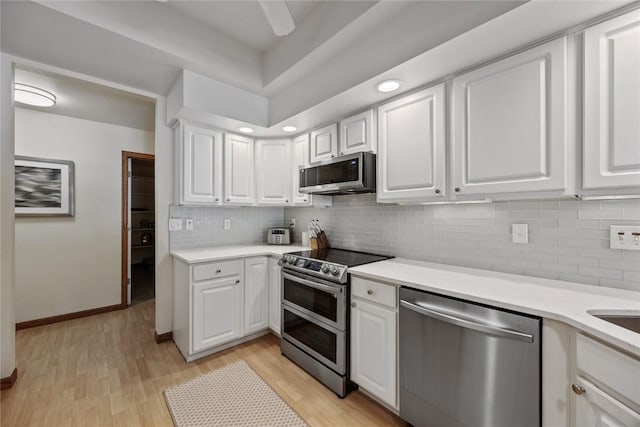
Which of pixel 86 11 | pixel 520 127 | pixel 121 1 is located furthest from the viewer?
pixel 121 1

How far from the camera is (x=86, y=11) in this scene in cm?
162

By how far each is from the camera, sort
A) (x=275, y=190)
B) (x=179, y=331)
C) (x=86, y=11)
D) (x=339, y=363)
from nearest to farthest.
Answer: (x=86, y=11), (x=339, y=363), (x=179, y=331), (x=275, y=190)

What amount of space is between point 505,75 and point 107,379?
346cm

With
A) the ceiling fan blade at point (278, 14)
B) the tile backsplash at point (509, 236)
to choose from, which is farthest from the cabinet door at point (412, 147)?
the ceiling fan blade at point (278, 14)

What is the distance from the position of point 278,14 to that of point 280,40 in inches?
44.1

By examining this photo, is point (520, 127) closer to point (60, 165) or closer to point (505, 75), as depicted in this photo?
point (505, 75)

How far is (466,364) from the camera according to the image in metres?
1.30

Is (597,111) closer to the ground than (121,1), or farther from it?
closer to the ground

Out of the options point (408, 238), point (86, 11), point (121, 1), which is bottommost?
point (408, 238)

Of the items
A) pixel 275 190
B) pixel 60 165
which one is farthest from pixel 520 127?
pixel 60 165

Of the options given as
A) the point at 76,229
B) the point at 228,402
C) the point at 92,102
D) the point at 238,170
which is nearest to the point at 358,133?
the point at 238,170

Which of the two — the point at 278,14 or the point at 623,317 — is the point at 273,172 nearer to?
the point at 278,14

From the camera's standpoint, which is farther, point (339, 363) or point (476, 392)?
point (339, 363)

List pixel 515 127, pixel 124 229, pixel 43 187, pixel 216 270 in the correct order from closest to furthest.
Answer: pixel 515 127
pixel 216 270
pixel 43 187
pixel 124 229
